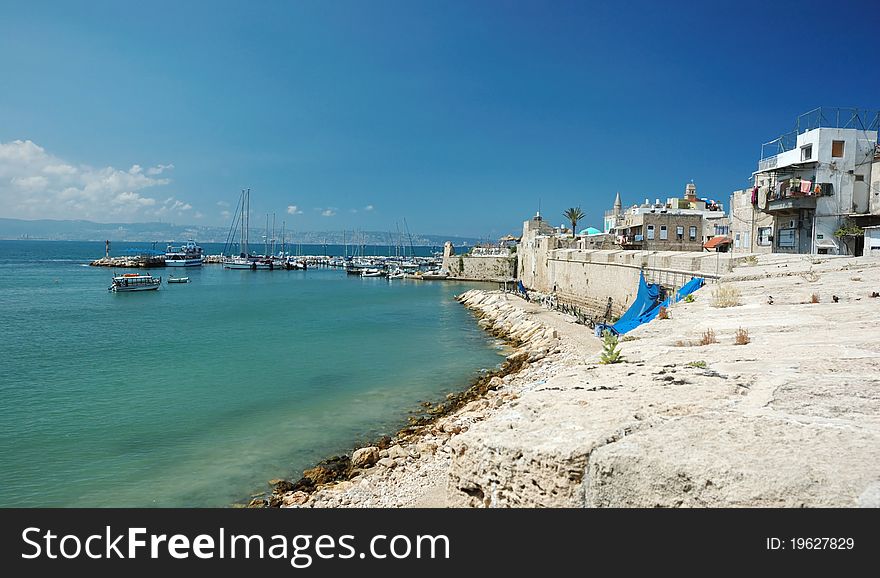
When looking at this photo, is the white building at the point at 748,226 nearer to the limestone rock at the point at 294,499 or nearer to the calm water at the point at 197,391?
the calm water at the point at 197,391

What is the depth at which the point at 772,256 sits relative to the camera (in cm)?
2109

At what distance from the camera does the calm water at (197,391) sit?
38.2 ft

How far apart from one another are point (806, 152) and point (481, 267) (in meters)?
50.2

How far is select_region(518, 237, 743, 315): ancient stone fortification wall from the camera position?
73.1 feet

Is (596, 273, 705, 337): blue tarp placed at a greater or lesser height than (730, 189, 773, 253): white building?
lesser

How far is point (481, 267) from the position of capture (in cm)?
7569

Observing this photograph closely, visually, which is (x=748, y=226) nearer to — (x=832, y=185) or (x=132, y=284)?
(x=832, y=185)

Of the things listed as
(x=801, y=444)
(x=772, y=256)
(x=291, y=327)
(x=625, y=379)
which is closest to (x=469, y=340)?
(x=291, y=327)

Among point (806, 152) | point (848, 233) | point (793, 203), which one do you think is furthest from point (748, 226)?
point (848, 233)

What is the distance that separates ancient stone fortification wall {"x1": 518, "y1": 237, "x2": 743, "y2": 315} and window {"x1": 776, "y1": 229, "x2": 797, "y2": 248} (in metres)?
6.49

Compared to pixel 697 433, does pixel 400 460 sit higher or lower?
lower

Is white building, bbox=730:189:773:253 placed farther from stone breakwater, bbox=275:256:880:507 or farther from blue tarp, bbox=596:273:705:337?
stone breakwater, bbox=275:256:880:507

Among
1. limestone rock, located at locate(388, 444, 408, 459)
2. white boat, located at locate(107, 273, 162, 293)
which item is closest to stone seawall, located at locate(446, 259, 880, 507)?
limestone rock, located at locate(388, 444, 408, 459)
